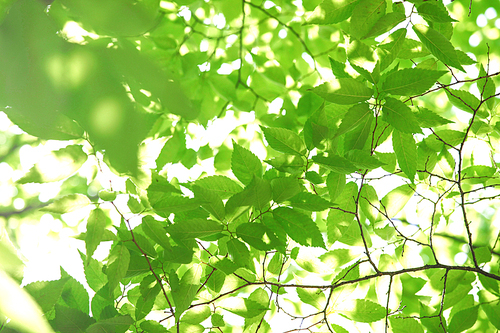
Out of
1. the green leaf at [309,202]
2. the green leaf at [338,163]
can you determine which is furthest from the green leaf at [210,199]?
the green leaf at [338,163]

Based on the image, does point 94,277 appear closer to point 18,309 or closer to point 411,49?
point 18,309

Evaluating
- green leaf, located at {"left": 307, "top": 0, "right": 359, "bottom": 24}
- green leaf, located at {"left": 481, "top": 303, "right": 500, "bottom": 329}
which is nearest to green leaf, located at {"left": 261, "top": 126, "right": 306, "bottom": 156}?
green leaf, located at {"left": 307, "top": 0, "right": 359, "bottom": 24}

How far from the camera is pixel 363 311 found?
1.14m

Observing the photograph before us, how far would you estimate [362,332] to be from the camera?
4.56ft

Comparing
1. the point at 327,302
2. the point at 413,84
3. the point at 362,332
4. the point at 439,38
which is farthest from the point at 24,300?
the point at 362,332

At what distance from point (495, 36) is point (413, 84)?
260 cm

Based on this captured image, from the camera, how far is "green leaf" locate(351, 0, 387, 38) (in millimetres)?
1021

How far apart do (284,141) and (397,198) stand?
69 cm

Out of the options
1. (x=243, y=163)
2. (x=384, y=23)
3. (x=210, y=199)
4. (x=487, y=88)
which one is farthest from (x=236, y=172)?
(x=487, y=88)

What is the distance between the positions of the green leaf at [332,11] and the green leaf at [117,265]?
38.7 inches

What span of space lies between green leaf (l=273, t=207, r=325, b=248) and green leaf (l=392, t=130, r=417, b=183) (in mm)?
357

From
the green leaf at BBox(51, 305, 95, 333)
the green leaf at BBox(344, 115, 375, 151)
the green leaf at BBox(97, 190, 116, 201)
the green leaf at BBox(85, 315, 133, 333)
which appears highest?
the green leaf at BBox(344, 115, 375, 151)

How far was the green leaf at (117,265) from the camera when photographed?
0.97 meters

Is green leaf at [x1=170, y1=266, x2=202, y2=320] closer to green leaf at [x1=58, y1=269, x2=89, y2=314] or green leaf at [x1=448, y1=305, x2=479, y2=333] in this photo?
green leaf at [x1=58, y1=269, x2=89, y2=314]
